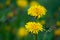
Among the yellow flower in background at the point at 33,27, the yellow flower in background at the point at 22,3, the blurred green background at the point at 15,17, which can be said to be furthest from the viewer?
the yellow flower in background at the point at 22,3

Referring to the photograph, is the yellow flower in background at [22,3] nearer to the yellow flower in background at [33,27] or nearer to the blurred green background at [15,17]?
the blurred green background at [15,17]

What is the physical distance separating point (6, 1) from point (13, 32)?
0.23 m

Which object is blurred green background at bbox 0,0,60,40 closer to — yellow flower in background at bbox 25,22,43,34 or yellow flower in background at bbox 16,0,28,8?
yellow flower in background at bbox 16,0,28,8

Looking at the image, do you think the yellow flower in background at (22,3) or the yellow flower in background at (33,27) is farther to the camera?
the yellow flower in background at (22,3)

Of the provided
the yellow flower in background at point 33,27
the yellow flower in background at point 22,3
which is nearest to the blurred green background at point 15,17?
the yellow flower in background at point 22,3

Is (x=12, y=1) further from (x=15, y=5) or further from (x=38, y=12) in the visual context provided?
(x=38, y=12)

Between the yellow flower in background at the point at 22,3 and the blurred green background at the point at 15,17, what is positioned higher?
the yellow flower in background at the point at 22,3

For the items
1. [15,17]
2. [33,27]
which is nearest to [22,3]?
[15,17]

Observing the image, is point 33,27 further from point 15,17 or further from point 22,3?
point 22,3

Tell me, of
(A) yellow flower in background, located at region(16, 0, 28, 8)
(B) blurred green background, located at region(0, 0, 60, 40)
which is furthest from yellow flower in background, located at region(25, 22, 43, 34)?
(A) yellow flower in background, located at region(16, 0, 28, 8)

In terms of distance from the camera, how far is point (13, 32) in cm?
144

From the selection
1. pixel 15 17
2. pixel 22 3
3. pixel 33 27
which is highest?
pixel 22 3

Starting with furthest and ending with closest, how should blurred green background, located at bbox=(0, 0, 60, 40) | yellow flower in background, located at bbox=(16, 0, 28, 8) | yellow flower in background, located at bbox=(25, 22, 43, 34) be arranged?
yellow flower in background, located at bbox=(16, 0, 28, 8)
blurred green background, located at bbox=(0, 0, 60, 40)
yellow flower in background, located at bbox=(25, 22, 43, 34)

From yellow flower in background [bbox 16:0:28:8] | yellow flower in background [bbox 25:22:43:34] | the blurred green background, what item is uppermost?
yellow flower in background [bbox 16:0:28:8]
